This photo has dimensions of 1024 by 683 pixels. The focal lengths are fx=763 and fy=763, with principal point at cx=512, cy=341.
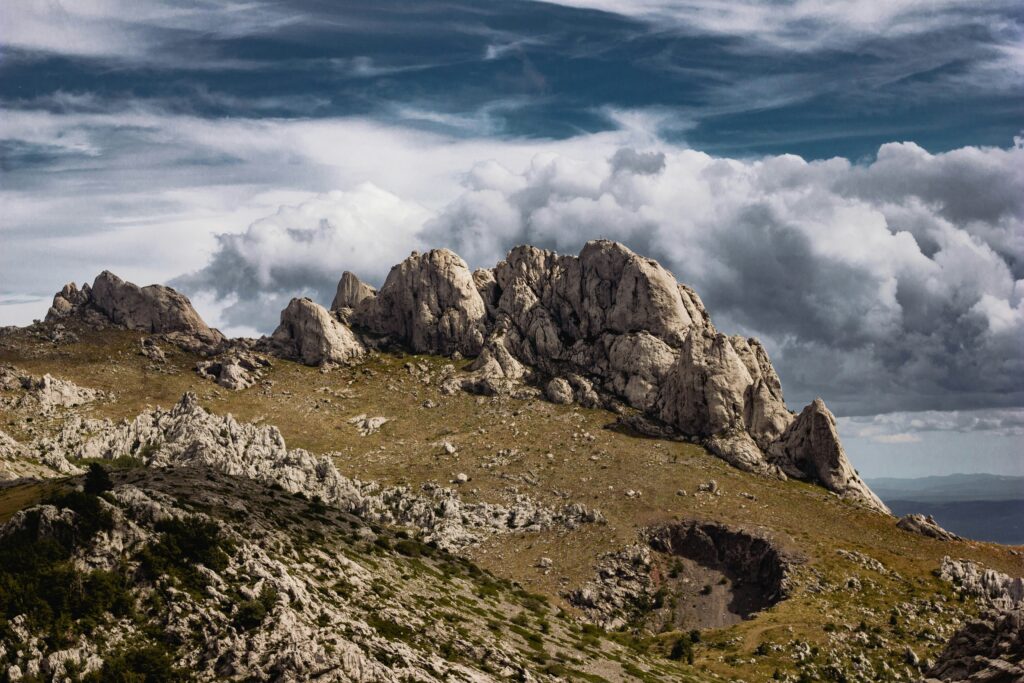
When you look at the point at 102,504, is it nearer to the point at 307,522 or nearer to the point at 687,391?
the point at 307,522

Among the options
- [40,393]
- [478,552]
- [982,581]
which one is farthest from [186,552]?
[40,393]

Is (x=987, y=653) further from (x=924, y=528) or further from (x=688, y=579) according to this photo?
(x=924, y=528)

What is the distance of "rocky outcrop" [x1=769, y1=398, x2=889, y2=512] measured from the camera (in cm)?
17525

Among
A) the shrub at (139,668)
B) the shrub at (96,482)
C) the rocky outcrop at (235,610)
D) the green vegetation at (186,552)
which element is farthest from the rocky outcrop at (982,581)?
the shrub at (96,482)

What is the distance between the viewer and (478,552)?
146m

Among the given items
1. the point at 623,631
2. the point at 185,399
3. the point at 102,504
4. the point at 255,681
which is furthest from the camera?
the point at 185,399

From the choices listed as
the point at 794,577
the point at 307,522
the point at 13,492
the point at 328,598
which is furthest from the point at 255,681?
the point at 794,577

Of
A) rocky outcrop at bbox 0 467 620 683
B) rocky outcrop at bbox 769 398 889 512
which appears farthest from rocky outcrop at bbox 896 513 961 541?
rocky outcrop at bbox 0 467 620 683

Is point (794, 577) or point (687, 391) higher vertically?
point (687, 391)

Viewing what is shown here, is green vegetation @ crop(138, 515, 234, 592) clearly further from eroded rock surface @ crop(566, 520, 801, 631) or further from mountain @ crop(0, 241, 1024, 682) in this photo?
eroded rock surface @ crop(566, 520, 801, 631)

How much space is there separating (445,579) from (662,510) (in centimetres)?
8633

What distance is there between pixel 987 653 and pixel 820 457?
391ft

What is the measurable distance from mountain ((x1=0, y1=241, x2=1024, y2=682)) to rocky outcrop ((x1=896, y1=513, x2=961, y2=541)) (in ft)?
2.30

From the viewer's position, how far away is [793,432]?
7224 inches
